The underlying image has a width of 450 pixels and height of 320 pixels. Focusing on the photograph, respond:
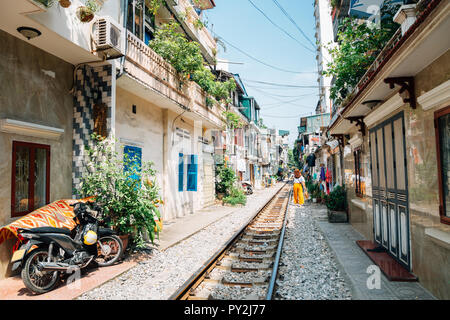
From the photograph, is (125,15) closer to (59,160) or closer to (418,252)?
(59,160)

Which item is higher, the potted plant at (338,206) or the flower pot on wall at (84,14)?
the flower pot on wall at (84,14)

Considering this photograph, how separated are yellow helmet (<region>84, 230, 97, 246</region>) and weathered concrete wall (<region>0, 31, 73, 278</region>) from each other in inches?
51.1

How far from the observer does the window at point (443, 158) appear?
3887 mm

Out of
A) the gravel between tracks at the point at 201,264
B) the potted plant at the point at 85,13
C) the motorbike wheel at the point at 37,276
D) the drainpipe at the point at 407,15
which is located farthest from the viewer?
the potted plant at the point at 85,13

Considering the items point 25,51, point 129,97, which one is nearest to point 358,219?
point 129,97

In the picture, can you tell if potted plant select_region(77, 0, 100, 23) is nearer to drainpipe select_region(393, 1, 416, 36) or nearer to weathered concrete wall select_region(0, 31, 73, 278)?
weathered concrete wall select_region(0, 31, 73, 278)

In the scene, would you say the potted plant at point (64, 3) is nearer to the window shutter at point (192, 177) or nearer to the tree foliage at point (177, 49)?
the tree foliage at point (177, 49)

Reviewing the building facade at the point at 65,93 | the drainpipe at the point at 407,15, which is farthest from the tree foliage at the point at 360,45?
the building facade at the point at 65,93

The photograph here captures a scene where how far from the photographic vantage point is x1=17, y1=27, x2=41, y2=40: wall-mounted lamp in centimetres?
538

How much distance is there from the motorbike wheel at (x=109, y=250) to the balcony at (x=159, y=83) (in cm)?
431

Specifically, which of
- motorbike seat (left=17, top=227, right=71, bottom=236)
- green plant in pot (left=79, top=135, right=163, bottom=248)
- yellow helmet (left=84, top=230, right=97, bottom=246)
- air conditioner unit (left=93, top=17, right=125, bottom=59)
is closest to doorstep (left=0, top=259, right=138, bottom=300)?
yellow helmet (left=84, top=230, right=97, bottom=246)

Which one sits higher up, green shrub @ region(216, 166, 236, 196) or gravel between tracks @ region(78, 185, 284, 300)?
green shrub @ region(216, 166, 236, 196)

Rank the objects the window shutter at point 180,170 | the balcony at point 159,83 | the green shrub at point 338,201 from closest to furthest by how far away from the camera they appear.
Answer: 1. the balcony at point 159,83
2. the green shrub at point 338,201
3. the window shutter at point 180,170

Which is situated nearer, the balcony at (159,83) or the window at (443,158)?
the window at (443,158)
